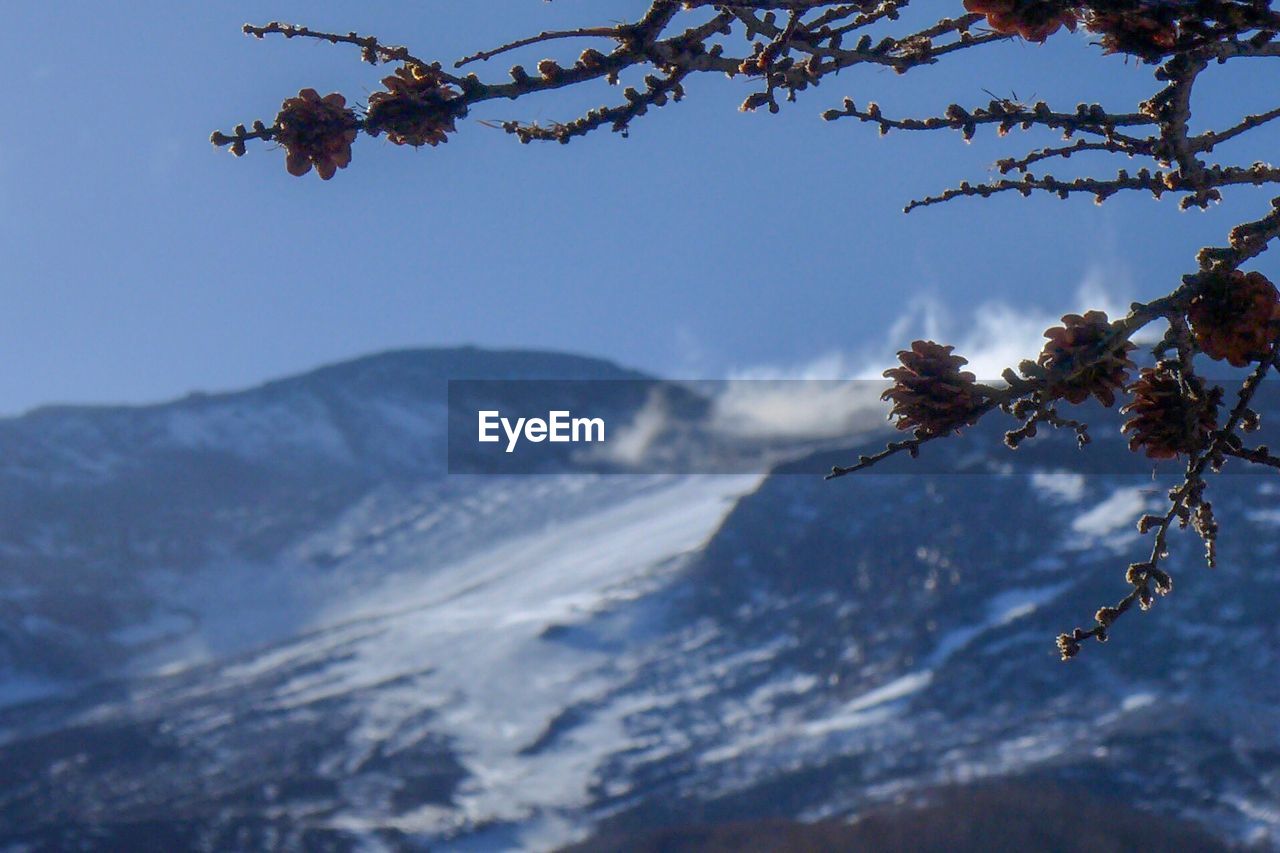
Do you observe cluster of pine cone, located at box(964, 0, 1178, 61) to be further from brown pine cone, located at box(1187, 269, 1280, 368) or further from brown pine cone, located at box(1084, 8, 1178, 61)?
brown pine cone, located at box(1187, 269, 1280, 368)

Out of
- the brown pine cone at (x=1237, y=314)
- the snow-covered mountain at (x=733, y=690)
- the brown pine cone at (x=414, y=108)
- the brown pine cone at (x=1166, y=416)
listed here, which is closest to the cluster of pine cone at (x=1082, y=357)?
the brown pine cone at (x=1237, y=314)

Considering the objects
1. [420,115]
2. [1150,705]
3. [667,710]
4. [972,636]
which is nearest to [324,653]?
[667,710]

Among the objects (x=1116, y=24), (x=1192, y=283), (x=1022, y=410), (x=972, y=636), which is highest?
(x=1116, y=24)

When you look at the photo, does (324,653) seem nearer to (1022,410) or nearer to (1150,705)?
(1150,705)

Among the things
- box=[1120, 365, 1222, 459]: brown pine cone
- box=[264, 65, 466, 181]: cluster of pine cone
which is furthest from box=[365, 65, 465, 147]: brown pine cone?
box=[1120, 365, 1222, 459]: brown pine cone

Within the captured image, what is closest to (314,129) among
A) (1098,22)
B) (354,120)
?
(354,120)
